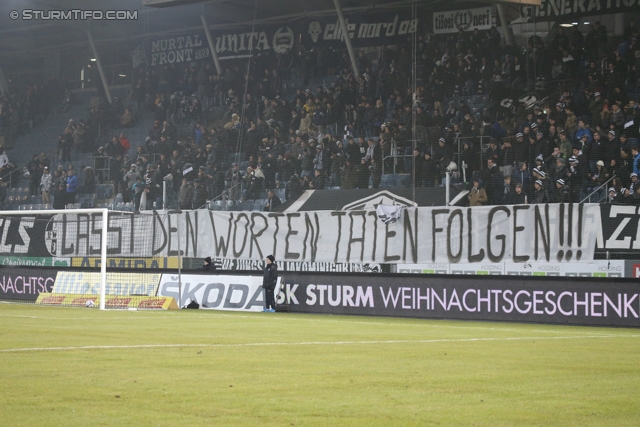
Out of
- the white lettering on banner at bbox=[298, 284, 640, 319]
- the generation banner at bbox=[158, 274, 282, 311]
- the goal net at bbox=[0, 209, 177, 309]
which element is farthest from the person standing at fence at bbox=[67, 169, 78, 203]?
the white lettering on banner at bbox=[298, 284, 640, 319]

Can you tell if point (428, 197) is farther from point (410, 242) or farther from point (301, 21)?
point (301, 21)

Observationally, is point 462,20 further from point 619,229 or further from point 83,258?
point 83,258

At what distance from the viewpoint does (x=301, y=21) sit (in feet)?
101

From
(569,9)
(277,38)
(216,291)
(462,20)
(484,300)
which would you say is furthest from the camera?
(277,38)

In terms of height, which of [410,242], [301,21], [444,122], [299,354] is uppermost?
[301,21]

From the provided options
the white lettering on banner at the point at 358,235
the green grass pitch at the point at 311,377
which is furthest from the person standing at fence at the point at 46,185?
the green grass pitch at the point at 311,377

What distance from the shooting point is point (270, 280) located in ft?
72.9

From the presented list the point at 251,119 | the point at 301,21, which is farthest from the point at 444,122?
the point at 301,21

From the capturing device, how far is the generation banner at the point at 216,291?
75.9 feet

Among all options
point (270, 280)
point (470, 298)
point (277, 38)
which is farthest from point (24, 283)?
point (470, 298)

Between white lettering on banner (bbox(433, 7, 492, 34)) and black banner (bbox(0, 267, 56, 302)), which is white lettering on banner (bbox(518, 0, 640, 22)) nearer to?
white lettering on banner (bbox(433, 7, 492, 34))

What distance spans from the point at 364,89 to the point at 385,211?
646 centimetres

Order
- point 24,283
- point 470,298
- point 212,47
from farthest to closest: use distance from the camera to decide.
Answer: point 212,47 < point 24,283 < point 470,298

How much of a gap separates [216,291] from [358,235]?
3.87 metres
